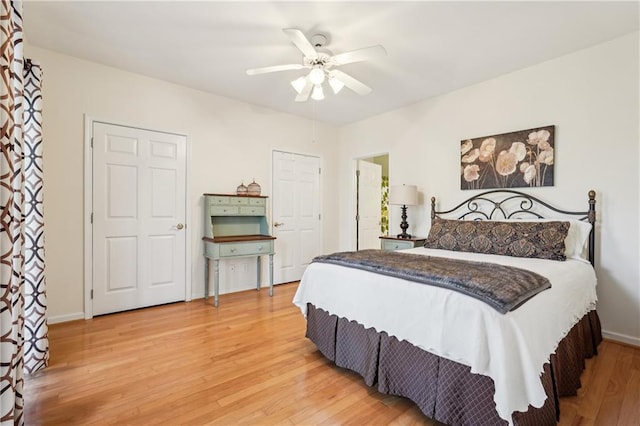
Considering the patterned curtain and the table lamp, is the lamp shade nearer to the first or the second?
the table lamp

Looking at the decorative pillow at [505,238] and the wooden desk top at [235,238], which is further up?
the decorative pillow at [505,238]

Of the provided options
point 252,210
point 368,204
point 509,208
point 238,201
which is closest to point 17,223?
point 238,201

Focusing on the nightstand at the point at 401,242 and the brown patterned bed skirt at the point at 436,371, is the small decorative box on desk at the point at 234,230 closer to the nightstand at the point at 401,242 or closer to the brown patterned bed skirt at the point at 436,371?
the nightstand at the point at 401,242

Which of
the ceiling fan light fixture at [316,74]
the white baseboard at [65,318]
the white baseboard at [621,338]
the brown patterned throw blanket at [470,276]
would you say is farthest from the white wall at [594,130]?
the white baseboard at [65,318]

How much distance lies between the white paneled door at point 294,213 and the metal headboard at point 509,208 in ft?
6.42

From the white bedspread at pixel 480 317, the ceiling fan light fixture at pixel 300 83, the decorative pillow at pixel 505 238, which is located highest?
the ceiling fan light fixture at pixel 300 83

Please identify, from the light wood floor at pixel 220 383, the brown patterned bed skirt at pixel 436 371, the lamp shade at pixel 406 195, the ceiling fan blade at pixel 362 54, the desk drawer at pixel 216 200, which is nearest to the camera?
the brown patterned bed skirt at pixel 436 371

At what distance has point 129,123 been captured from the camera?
11.0 feet

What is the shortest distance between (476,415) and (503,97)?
3.18 meters

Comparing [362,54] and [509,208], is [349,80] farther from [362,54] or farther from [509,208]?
[509,208]

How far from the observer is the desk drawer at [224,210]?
3.81 m

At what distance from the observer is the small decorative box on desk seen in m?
3.69

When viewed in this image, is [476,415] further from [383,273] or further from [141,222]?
[141,222]

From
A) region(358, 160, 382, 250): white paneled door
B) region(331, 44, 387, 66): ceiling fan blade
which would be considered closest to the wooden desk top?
region(358, 160, 382, 250): white paneled door
